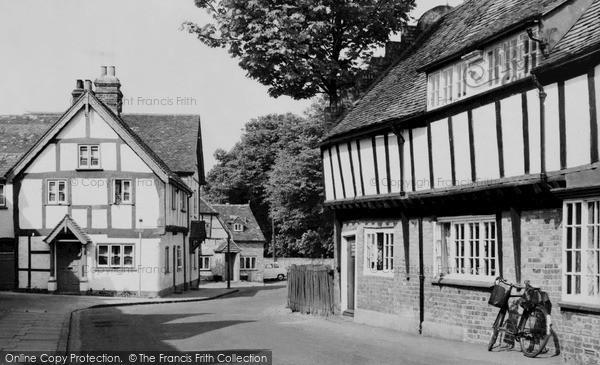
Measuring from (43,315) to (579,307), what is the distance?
587 inches

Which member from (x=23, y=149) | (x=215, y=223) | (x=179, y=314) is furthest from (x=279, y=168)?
(x=179, y=314)

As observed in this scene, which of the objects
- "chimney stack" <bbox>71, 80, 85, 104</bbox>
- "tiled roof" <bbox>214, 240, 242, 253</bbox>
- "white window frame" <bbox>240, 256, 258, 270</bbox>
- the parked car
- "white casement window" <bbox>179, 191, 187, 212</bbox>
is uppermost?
"chimney stack" <bbox>71, 80, 85, 104</bbox>

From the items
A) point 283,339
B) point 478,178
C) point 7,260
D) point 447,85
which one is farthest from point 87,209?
point 478,178

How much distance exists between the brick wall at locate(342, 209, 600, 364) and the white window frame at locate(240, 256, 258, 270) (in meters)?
40.0

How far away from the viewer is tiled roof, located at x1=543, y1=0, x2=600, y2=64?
41.6 ft

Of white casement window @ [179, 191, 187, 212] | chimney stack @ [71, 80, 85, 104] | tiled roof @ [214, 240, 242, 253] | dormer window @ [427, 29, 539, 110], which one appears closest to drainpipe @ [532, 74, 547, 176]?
dormer window @ [427, 29, 539, 110]

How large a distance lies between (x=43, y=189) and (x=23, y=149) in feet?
15.4

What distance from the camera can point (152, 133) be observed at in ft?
146

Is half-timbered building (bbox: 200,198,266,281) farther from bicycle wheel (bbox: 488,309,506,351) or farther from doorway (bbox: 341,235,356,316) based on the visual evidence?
bicycle wheel (bbox: 488,309,506,351)

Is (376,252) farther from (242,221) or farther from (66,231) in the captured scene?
(242,221)

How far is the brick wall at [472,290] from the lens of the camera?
1271cm

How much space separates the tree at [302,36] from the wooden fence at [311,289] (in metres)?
6.35

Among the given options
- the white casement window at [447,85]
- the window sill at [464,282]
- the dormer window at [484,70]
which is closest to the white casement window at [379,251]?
the window sill at [464,282]

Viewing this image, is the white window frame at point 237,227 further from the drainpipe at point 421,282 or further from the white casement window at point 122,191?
the drainpipe at point 421,282
